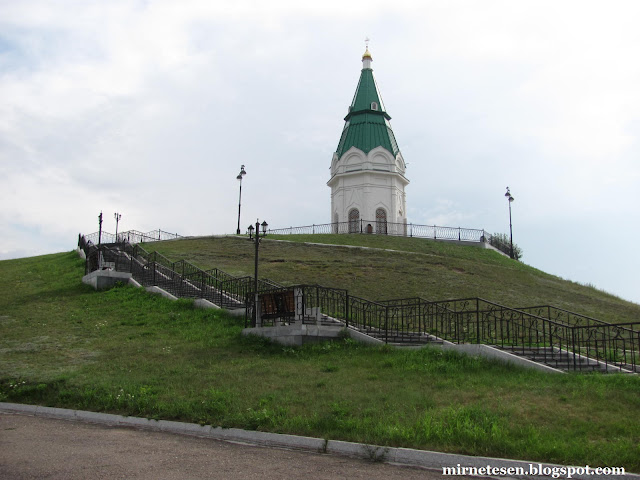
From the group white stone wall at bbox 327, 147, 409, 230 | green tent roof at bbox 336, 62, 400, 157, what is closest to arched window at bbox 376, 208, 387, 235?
white stone wall at bbox 327, 147, 409, 230

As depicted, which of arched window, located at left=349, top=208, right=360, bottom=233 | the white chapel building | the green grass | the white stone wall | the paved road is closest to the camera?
the paved road

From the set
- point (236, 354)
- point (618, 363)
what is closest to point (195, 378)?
point (236, 354)

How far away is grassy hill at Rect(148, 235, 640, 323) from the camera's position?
81.4ft

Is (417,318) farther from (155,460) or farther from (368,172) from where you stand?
(368,172)

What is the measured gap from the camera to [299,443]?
8.27 metres

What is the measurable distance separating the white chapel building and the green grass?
1274 inches

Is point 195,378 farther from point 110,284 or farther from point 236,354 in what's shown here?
point 110,284

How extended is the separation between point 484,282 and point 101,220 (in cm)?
1848

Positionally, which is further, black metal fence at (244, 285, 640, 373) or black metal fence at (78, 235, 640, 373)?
black metal fence at (78, 235, 640, 373)

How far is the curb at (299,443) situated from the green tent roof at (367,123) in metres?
42.8

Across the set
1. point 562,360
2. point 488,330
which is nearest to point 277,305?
point 488,330

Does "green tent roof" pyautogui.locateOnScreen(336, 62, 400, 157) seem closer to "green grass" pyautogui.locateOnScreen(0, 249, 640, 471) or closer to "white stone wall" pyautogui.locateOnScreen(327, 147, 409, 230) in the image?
"white stone wall" pyautogui.locateOnScreen(327, 147, 409, 230)

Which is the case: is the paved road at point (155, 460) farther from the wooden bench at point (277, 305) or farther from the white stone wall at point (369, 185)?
the white stone wall at point (369, 185)

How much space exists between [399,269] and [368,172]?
22.1 m
